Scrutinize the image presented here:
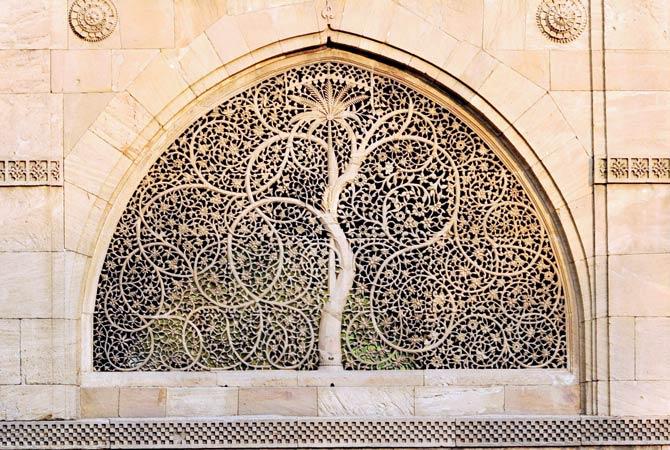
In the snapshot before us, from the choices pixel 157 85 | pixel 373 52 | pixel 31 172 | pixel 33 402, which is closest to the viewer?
pixel 33 402

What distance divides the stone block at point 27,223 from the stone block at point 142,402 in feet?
3.42

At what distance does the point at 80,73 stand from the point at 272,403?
2.48 metres

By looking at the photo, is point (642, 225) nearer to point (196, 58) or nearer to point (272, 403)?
point (272, 403)

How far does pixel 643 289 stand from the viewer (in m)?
8.77

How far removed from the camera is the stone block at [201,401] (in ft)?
28.9

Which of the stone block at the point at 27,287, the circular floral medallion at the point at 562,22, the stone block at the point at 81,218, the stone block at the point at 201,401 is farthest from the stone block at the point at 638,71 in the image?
the stone block at the point at 27,287

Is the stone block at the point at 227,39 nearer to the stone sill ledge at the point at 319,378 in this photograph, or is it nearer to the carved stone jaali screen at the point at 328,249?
the carved stone jaali screen at the point at 328,249

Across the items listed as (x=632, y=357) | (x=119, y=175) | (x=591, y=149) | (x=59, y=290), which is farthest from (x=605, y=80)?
(x=59, y=290)

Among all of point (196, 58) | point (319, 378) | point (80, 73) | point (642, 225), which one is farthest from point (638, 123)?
point (80, 73)

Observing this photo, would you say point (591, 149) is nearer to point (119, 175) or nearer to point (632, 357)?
point (632, 357)

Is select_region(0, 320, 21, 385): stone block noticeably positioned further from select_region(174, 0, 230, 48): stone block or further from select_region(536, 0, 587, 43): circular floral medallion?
select_region(536, 0, 587, 43): circular floral medallion

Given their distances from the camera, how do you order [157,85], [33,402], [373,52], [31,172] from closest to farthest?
[33,402], [31,172], [157,85], [373,52]

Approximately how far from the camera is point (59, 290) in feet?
28.7

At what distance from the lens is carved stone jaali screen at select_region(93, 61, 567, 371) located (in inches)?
352
